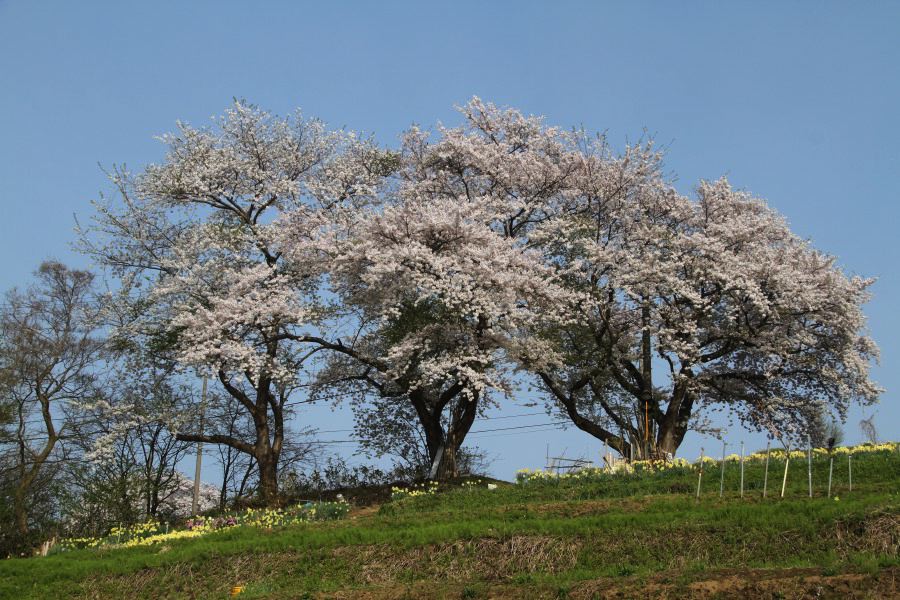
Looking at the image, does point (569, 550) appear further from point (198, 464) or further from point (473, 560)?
point (198, 464)

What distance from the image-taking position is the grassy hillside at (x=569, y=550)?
12.6 m

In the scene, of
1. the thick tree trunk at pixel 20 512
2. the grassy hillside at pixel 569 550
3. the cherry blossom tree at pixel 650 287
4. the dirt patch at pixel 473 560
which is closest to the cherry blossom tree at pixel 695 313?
the cherry blossom tree at pixel 650 287

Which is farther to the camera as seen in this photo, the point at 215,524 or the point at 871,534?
the point at 215,524

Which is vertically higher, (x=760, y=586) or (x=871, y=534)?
(x=871, y=534)

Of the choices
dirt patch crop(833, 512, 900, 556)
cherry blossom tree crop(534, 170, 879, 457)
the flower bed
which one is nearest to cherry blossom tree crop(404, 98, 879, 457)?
cherry blossom tree crop(534, 170, 879, 457)

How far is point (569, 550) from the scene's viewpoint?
48.0 ft

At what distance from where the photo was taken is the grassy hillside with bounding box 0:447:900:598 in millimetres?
12570

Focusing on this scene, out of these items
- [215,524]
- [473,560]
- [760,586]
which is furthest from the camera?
[215,524]

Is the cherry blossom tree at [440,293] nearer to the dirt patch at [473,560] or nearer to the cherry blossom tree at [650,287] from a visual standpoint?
the cherry blossom tree at [650,287]

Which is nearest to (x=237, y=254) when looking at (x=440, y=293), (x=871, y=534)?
(x=440, y=293)

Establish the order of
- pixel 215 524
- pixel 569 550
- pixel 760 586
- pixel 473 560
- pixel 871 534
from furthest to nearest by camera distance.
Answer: pixel 215 524, pixel 473 560, pixel 569 550, pixel 871 534, pixel 760 586

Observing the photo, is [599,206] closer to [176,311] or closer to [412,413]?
[412,413]

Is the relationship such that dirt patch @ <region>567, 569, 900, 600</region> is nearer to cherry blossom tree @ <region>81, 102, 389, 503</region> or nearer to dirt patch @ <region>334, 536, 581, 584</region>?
dirt patch @ <region>334, 536, 581, 584</region>

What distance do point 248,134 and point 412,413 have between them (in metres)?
10.4
